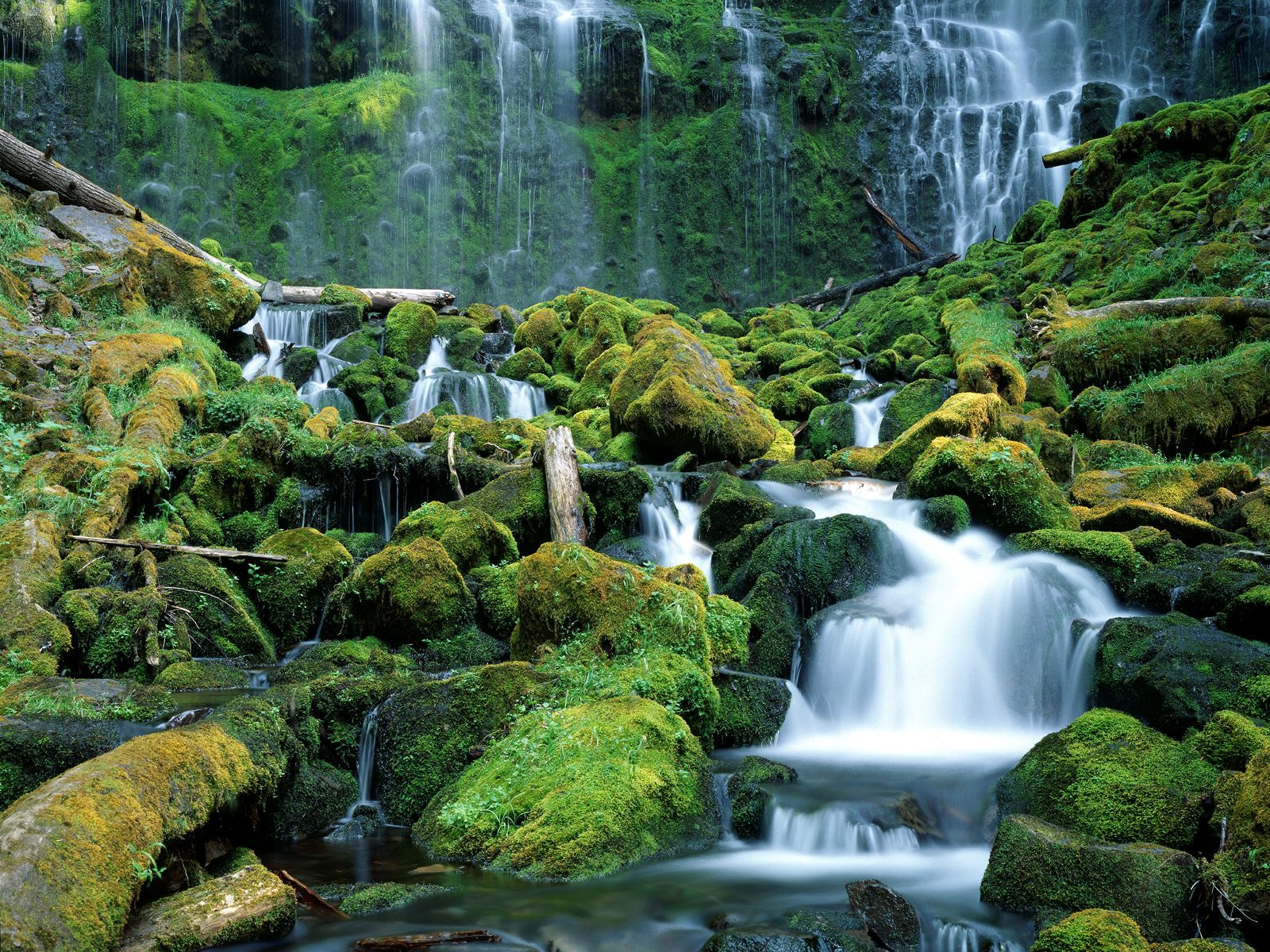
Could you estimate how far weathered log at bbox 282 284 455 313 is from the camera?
19.5m

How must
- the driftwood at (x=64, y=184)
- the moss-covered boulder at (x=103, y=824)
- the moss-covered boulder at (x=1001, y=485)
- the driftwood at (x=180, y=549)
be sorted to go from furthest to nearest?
the driftwood at (x=64, y=184) < the moss-covered boulder at (x=1001, y=485) < the driftwood at (x=180, y=549) < the moss-covered boulder at (x=103, y=824)

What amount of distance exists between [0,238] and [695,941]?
585 inches

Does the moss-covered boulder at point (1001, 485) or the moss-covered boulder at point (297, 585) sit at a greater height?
the moss-covered boulder at point (1001, 485)

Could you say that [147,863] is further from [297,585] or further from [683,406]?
[683,406]

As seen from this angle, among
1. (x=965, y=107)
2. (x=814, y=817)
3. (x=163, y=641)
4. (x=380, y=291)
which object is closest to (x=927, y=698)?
(x=814, y=817)

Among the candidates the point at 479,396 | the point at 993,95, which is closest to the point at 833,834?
the point at 479,396

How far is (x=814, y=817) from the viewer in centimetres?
534

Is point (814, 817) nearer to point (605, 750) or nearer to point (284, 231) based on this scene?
point (605, 750)

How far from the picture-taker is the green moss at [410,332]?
18078 millimetres

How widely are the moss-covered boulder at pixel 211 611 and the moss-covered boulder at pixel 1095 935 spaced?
6.81m

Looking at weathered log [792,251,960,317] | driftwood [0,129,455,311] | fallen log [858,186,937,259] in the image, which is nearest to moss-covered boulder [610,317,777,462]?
driftwood [0,129,455,311]

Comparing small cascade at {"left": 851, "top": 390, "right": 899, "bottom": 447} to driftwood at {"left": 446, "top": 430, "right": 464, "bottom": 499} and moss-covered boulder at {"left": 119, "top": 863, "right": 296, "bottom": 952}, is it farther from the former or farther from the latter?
moss-covered boulder at {"left": 119, "top": 863, "right": 296, "bottom": 952}

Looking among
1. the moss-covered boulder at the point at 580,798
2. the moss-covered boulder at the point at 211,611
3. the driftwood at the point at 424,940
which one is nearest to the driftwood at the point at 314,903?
the driftwood at the point at 424,940

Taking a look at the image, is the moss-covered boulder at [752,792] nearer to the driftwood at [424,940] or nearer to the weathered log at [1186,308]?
the driftwood at [424,940]
